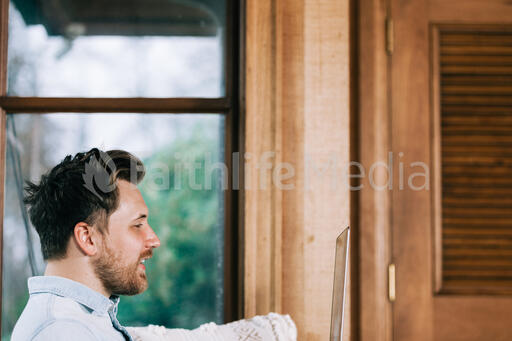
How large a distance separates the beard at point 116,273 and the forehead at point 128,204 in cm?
8

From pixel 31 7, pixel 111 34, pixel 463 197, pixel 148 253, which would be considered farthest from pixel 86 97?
pixel 463 197

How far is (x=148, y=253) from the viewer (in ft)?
4.20

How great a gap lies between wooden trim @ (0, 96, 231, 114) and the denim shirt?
29.5 inches

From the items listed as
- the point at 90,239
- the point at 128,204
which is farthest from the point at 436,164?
the point at 90,239

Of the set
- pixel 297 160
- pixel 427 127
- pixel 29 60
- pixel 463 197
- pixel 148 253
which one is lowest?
pixel 148 253

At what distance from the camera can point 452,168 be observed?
5.35 ft

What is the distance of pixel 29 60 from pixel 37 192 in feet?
2.37

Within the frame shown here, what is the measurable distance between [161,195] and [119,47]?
535mm

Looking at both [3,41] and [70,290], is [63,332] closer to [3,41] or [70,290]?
[70,290]

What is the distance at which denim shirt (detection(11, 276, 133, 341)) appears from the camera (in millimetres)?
932

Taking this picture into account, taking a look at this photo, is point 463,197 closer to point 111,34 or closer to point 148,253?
point 148,253

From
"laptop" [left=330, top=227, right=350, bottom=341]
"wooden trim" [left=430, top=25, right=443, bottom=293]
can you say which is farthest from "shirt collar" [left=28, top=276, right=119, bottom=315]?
"wooden trim" [left=430, top=25, right=443, bottom=293]

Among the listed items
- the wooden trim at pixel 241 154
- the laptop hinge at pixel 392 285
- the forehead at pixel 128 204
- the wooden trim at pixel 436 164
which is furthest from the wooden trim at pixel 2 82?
the wooden trim at pixel 436 164

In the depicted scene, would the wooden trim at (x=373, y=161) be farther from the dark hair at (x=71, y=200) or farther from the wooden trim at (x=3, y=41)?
the wooden trim at (x=3, y=41)
